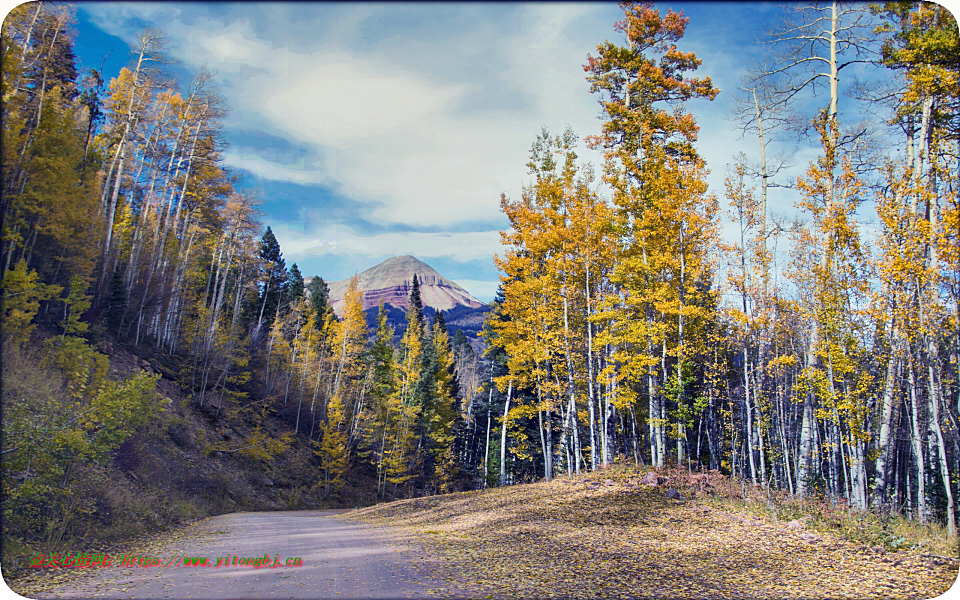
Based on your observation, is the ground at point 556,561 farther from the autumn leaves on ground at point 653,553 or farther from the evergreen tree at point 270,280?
the evergreen tree at point 270,280

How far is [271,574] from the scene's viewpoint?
6492 millimetres

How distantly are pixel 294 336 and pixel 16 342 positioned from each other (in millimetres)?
25774

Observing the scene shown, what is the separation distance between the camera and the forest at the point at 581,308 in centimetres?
917

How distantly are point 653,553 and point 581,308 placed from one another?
11.2 meters

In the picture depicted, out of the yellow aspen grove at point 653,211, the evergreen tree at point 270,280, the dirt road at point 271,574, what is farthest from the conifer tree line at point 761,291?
the evergreen tree at point 270,280

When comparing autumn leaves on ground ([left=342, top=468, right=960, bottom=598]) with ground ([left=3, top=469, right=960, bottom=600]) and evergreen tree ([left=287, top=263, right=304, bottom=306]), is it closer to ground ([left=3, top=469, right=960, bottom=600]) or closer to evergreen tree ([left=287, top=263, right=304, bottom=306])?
ground ([left=3, top=469, right=960, bottom=600])

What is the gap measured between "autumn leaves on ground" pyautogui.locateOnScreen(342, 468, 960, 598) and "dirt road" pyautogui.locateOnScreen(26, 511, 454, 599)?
26.4 inches

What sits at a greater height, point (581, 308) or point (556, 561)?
point (581, 308)

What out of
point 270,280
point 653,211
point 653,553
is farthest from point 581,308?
point 270,280

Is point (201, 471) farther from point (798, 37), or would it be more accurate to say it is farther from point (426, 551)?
point (798, 37)

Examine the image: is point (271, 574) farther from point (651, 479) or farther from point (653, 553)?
point (651, 479)

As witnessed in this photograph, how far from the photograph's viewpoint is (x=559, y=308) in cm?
1861

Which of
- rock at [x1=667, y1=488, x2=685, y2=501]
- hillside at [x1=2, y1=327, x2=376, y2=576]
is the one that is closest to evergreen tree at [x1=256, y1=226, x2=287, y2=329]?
hillside at [x1=2, y1=327, x2=376, y2=576]

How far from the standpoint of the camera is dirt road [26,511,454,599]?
Answer: 18.0ft
